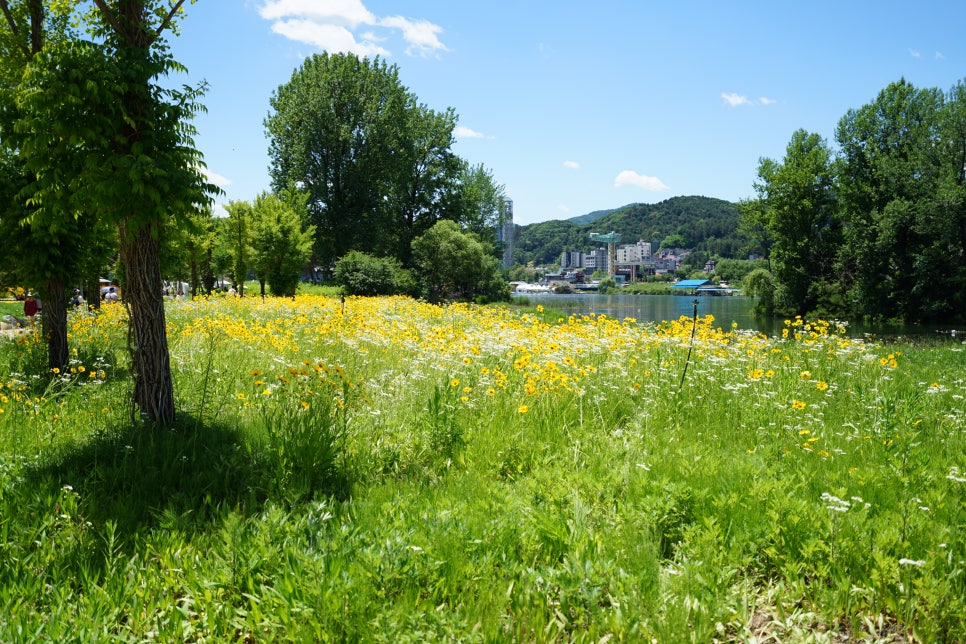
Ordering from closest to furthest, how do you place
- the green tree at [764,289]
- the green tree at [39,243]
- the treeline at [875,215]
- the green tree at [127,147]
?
the green tree at [127,147] < the green tree at [39,243] < the treeline at [875,215] < the green tree at [764,289]

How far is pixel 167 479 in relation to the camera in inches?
153

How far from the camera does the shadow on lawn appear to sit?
132 inches

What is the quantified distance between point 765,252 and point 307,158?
3855 centimetres

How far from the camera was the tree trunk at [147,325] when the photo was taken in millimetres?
4633

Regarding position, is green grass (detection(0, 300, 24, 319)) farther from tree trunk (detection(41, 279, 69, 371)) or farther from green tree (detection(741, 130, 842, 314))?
green tree (detection(741, 130, 842, 314))

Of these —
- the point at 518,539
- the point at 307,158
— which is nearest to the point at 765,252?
the point at 307,158

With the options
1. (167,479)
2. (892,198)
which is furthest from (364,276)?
(892,198)

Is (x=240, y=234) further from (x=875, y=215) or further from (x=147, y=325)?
(x=875, y=215)

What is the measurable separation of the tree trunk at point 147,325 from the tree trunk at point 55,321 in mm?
2951

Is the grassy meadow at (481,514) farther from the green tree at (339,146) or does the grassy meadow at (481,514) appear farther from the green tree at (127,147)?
the green tree at (339,146)

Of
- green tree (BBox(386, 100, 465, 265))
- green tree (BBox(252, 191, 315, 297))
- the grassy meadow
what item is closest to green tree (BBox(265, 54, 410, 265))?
green tree (BBox(386, 100, 465, 265))

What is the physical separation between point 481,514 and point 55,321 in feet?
22.1

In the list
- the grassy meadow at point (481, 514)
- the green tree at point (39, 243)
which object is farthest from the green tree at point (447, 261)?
the grassy meadow at point (481, 514)

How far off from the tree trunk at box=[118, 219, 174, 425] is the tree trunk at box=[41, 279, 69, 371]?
2951 millimetres
